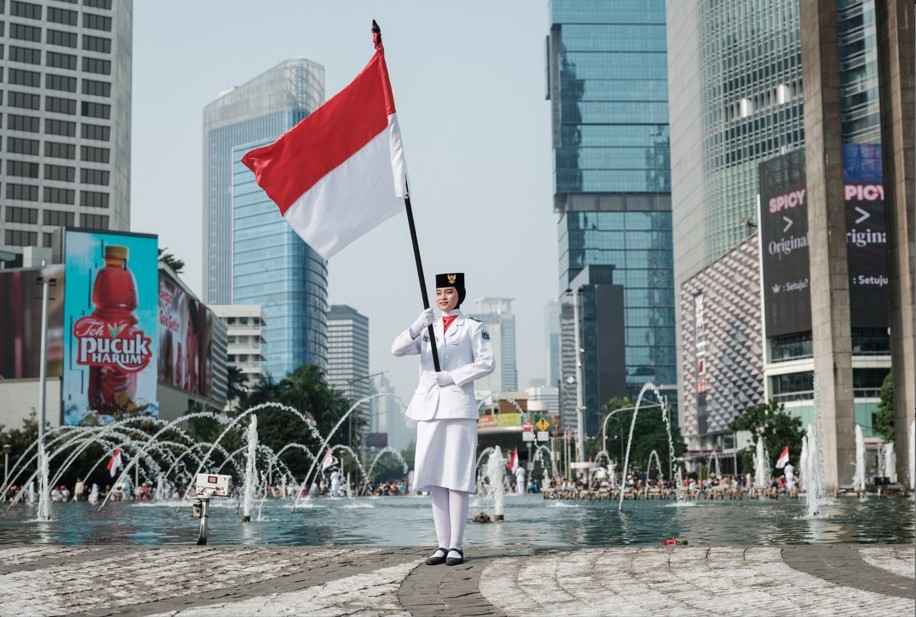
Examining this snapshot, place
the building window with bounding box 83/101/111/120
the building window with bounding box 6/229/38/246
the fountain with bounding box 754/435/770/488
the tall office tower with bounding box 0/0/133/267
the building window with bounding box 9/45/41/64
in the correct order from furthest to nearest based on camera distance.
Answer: the building window with bounding box 83/101/111/120 → the building window with bounding box 9/45/41/64 → the tall office tower with bounding box 0/0/133/267 → the building window with bounding box 6/229/38/246 → the fountain with bounding box 754/435/770/488

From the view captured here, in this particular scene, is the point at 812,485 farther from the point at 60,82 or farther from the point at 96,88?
the point at 96,88

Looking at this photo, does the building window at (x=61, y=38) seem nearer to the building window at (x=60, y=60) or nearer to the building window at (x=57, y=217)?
the building window at (x=60, y=60)

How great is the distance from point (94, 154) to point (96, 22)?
14.4 metres

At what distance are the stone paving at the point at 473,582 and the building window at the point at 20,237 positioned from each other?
120m

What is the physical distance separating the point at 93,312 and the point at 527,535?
79.0 m

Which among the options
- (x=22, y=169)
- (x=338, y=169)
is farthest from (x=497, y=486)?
(x=22, y=169)

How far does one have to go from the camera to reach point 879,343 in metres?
101

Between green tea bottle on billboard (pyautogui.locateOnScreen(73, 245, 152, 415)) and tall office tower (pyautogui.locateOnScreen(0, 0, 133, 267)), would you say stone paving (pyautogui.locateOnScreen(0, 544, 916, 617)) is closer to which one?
green tea bottle on billboard (pyautogui.locateOnScreen(73, 245, 152, 415))

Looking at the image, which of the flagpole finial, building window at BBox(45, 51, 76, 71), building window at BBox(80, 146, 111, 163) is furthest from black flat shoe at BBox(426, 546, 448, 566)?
building window at BBox(45, 51, 76, 71)

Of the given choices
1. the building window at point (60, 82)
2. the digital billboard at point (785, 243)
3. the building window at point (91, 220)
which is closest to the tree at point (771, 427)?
the digital billboard at point (785, 243)

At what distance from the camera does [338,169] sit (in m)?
10.6

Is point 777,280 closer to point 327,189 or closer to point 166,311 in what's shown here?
point 166,311

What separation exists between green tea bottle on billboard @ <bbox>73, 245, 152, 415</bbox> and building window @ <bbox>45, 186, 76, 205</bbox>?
39.1 m

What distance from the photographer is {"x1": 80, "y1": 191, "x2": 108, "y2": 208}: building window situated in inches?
5049
